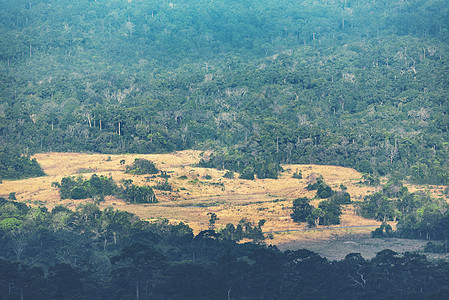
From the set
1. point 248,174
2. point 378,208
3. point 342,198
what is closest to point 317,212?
point 378,208

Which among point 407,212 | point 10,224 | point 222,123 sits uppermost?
point 222,123

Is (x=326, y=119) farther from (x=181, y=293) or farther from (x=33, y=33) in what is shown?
(x=33, y=33)

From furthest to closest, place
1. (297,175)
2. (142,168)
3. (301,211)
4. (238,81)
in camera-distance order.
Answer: (238,81), (297,175), (142,168), (301,211)

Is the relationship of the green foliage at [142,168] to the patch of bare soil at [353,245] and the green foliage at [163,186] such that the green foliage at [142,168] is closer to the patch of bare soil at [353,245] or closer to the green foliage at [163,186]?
the green foliage at [163,186]

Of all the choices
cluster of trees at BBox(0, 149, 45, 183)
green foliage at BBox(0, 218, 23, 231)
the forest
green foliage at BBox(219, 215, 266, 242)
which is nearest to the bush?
the forest

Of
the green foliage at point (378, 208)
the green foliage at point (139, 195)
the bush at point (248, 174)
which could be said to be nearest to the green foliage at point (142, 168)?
the green foliage at point (139, 195)

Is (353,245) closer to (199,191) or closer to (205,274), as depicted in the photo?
(205,274)
